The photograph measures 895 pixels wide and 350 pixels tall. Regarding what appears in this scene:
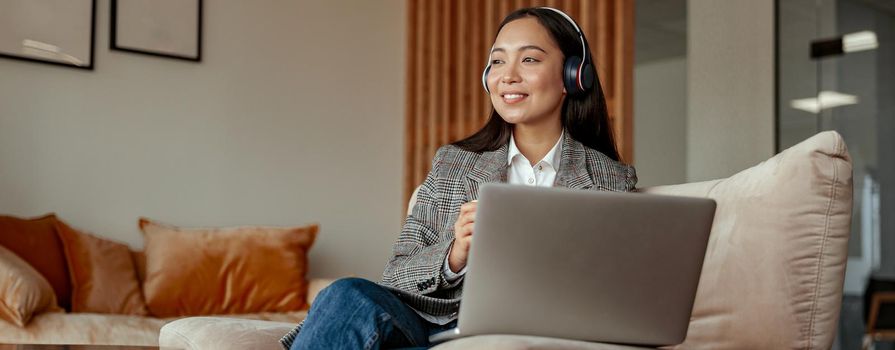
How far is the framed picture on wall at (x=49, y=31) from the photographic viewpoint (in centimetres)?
362

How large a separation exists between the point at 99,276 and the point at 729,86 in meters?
2.41

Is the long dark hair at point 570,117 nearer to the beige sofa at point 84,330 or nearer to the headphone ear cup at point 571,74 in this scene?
the headphone ear cup at point 571,74

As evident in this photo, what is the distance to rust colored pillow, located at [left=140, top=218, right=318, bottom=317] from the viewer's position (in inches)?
139

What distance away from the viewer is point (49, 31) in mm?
3721

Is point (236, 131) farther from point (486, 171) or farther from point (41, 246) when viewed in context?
point (486, 171)

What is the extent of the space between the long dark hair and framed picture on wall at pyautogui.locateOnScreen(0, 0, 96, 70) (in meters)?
2.32

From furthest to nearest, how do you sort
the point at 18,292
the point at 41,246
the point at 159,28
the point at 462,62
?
the point at 462,62 → the point at 159,28 → the point at 41,246 → the point at 18,292

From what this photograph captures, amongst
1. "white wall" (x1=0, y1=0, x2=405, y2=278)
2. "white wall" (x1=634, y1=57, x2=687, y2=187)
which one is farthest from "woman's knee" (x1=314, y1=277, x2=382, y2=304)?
"white wall" (x1=634, y1=57, x2=687, y2=187)

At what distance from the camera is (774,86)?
3326 mm

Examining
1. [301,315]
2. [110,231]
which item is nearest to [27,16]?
[110,231]

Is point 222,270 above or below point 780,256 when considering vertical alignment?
below

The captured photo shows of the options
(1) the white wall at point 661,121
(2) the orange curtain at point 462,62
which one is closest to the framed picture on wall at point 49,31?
(2) the orange curtain at point 462,62

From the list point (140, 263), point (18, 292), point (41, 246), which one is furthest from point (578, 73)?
point (140, 263)

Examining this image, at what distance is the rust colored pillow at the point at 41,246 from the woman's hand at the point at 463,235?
2.13 metres
